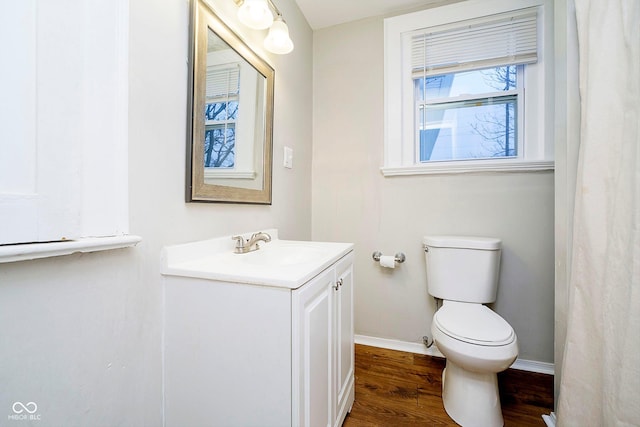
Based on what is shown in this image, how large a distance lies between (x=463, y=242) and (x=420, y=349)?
0.82m

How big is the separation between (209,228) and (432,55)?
71.6 inches

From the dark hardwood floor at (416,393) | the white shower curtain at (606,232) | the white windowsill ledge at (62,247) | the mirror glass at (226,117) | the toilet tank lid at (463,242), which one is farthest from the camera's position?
the toilet tank lid at (463,242)

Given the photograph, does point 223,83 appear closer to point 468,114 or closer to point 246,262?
point 246,262

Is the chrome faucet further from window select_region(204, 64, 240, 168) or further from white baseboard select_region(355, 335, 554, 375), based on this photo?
white baseboard select_region(355, 335, 554, 375)

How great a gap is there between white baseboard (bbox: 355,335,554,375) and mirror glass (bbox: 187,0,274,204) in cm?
128

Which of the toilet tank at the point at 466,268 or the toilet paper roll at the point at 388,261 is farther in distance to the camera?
the toilet paper roll at the point at 388,261

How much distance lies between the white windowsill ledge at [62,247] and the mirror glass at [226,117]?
0.28 metres

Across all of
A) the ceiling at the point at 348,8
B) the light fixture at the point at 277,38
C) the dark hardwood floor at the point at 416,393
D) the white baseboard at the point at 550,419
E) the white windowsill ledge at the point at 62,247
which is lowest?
the dark hardwood floor at the point at 416,393

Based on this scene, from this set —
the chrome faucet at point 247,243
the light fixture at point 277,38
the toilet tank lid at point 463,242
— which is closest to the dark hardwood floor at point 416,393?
the toilet tank lid at point 463,242

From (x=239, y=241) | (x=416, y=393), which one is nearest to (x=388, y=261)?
(x=416, y=393)

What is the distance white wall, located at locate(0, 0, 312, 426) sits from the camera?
0.55 metres

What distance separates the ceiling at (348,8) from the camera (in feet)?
5.71

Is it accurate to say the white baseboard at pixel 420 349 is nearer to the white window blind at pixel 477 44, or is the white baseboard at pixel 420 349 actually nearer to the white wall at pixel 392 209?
the white wall at pixel 392 209

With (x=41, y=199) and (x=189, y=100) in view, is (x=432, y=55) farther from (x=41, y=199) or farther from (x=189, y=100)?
(x=41, y=199)
